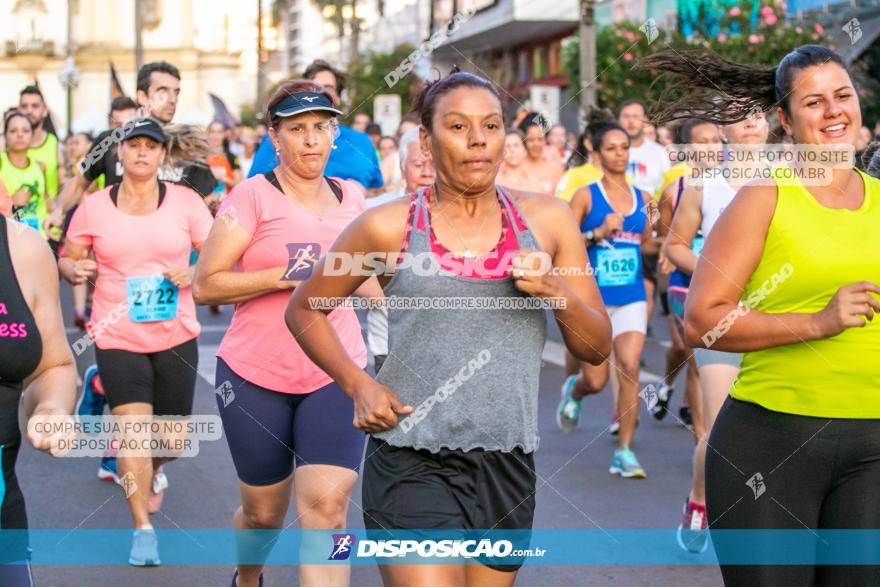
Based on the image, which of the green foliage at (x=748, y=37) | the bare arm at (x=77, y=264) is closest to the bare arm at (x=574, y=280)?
the bare arm at (x=77, y=264)

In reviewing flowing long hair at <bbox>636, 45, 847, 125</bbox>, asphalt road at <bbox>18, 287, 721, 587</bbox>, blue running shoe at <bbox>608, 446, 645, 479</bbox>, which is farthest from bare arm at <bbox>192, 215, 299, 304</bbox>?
blue running shoe at <bbox>608, 446, 645, 479</bbox>

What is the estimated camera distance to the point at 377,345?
7.40m

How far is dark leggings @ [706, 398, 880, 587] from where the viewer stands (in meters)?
3.38

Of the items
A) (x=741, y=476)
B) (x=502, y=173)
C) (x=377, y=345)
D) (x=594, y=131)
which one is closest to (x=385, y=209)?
(x=741, y=476)

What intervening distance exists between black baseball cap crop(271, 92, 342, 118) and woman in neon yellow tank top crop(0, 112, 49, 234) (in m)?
7.01

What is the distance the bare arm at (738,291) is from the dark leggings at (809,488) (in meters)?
0.24

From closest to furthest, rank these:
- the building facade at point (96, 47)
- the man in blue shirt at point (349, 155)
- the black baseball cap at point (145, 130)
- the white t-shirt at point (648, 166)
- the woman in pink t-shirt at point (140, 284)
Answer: the woman in pink t-shirt at point (140, 284), the black baseball cap at point (145, 130), the man in blue shirt at point (349, 155), the white t-shirt at point (648, 166), the building facade at point (96, 47)

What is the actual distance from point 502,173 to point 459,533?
346 inches

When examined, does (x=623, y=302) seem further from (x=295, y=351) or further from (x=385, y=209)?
(x=385, y=209)

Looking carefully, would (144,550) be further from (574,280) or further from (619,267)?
(619,267)

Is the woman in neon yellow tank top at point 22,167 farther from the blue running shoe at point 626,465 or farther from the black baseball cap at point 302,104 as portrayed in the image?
the black baseball cap at point 302,104

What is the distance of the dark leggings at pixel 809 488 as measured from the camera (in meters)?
3.38

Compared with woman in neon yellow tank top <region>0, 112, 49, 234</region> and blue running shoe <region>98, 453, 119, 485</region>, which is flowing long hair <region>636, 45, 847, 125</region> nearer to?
blue running shoe <region>98, 453, 119, 485</region>

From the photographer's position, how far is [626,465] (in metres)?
7.70
